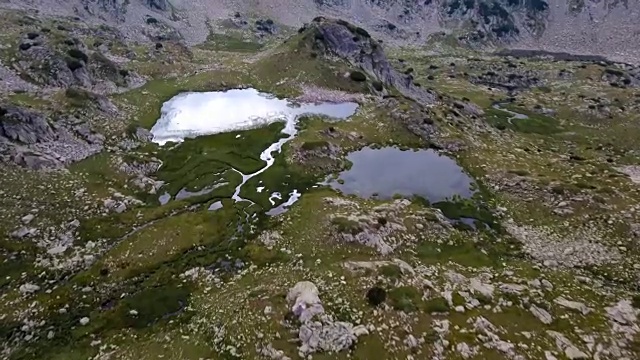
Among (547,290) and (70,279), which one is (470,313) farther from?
(70,279)

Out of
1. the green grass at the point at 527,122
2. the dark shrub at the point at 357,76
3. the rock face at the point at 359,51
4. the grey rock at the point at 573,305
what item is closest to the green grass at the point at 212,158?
the dark shrub at the point at 357,76

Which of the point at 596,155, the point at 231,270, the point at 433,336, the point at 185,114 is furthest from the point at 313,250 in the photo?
the point at 596,155

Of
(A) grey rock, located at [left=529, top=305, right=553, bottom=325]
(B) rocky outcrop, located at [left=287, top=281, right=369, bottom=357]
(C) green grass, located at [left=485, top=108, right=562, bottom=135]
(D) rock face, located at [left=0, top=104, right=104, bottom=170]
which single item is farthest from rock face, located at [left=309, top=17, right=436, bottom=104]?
(B) rocky outcrop, located at [left=287, top=281, right=369, bottom=357]

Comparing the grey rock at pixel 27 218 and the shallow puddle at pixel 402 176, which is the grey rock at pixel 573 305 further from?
the grey rock at pixel 27 218

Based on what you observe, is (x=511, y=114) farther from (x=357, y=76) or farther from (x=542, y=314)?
(x=542, y=314)

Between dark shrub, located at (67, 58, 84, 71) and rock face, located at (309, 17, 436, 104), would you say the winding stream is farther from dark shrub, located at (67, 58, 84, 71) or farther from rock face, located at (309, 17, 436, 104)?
dark shrub, located at (67, 58, 84, 71)

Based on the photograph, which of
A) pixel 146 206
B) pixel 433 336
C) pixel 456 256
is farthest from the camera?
pixel 146 206

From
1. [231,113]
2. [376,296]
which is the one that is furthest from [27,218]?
[231,113]
